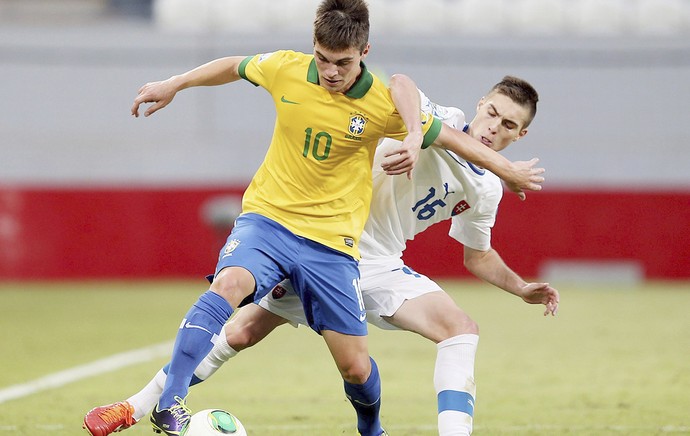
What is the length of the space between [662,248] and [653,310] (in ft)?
13.6

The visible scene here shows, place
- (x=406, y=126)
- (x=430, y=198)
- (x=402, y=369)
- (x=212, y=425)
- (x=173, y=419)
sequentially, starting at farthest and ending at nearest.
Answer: (x=402, y=369)
(x=430, y=198)
(x=406, y=126)
(x=212, y=425)
(x=173, y=419)

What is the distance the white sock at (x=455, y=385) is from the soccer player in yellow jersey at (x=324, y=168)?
38 centimetres

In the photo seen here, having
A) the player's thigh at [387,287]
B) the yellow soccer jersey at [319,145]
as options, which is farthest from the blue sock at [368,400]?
the yellow soccer jersey at [319,145]

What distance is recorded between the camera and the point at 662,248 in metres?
17.4

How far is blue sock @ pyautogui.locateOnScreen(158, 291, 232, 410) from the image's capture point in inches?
186

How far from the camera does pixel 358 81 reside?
5121 millimetres

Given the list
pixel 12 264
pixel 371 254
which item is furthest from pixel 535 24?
pixel 371 254

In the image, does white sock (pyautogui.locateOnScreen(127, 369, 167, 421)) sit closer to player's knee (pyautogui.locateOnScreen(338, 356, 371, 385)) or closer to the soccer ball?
the soccer ball

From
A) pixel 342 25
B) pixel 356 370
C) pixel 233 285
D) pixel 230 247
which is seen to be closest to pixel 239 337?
pixel 356 370

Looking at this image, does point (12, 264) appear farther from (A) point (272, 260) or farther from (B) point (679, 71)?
(A) point (272, 260)

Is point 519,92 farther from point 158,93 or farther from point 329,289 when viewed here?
point 158,93

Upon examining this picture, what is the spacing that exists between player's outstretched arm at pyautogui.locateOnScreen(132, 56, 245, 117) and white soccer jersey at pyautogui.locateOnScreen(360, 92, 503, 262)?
0.89m

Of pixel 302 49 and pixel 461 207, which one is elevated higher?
pixel 302 49

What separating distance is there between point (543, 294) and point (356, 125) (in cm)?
135
